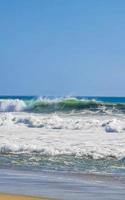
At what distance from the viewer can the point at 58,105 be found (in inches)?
1369

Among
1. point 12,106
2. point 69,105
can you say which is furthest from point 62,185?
point 12,106

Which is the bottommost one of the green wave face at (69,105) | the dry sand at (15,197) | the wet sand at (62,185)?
the dry sand at (15,197)

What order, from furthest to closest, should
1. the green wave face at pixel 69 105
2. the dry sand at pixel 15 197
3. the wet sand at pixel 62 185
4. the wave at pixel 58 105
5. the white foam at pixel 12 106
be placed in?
the white foam at pixel 12 106, the wave at pixel 58 105, the green wave face at pixel 69 105, the wet sand at pixel 62 185, the dry sand at pixel 15 197

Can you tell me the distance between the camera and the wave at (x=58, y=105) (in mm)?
31656

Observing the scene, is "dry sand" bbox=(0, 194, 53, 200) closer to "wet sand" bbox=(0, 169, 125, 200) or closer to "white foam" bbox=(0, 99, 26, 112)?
"wet sand" bbox=(0, 169, 125, 200)

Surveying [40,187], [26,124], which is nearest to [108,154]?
[40,187]

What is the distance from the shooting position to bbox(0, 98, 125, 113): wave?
31.7 m

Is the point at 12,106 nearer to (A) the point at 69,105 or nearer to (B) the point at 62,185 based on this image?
(A) the point at 69,105

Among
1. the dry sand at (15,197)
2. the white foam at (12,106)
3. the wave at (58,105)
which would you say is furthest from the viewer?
the white foam at (12,106)

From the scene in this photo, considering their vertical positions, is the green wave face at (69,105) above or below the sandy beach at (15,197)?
above

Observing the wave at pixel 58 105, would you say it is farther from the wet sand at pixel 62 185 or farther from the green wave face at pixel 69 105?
the wet sand at pixel 62 185

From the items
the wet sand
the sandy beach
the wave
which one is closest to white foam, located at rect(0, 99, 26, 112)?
the wave

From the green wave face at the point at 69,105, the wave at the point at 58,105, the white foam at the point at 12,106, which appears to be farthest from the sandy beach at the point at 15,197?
the white foam at the point at 12,106

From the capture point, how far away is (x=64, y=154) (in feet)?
38.5
